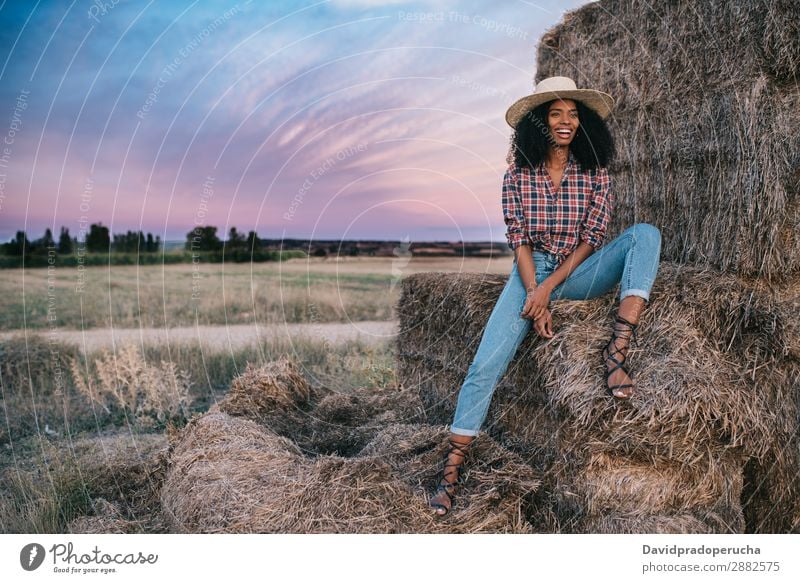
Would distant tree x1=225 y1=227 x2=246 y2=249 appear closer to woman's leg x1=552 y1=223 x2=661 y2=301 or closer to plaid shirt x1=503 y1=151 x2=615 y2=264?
plaid shirt x1=503 y1=151 x2=615 y2=264

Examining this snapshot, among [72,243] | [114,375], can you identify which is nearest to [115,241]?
[72,243]

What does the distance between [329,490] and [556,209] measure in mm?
1827

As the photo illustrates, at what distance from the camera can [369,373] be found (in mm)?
5754

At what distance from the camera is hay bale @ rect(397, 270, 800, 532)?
282 centimetres

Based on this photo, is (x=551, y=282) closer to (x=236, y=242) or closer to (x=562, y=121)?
(x=562, y=121)

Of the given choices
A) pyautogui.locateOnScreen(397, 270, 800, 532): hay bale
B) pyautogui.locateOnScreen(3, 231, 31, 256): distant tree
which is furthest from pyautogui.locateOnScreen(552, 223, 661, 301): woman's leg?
pyautogui.locateOnScreen(3, 231, 31, 256): distant tree

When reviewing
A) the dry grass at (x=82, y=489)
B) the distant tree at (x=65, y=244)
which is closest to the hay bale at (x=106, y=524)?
the dry grass at (x=82, y=489)

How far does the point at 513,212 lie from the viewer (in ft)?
11.4

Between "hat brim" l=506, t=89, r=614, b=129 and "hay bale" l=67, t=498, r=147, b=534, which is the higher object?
"hat brim" l=506, t=89, r=614, b=129

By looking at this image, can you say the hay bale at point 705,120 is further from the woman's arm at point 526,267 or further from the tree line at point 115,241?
the tree line at point 115,241

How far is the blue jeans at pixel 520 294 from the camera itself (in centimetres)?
307

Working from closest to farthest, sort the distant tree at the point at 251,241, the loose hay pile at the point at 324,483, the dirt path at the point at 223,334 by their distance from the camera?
1. the loose hay pile at the point at 324,483
2. the dirt path at the point at 223,334
3. the distant tree at the point at 251,241

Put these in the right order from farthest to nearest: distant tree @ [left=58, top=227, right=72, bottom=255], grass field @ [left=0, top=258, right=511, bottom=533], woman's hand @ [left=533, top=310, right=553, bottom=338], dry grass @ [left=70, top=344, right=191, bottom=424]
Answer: distant tree @ [left=58, top=227, right=72, bottom=255] < dry grass @ [left=70, top=344, right=191, bottom=424] < grass field @ [left=0, top=258, right=511, bottom=533] < woman's hand @ [left=533, top=310, right=553, bottom=338]
